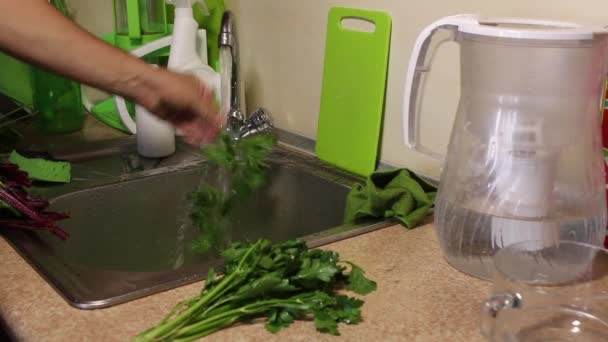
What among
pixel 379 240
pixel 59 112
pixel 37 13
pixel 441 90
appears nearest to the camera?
pixel 37 13

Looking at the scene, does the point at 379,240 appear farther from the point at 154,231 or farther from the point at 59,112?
the point at 59,112

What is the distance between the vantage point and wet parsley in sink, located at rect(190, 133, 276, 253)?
125 cm

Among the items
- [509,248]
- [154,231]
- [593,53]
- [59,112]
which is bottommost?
[154,231]

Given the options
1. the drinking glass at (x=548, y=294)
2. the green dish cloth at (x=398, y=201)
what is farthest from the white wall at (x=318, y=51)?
the drinking glass at (x=548, y=294)

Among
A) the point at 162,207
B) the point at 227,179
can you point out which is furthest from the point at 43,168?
the point at 227,179

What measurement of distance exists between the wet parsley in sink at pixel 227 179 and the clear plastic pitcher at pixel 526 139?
0.55m

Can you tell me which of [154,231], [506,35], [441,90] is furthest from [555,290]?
[154,231]

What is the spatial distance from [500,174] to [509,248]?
0.27ft

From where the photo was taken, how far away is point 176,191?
1275mm

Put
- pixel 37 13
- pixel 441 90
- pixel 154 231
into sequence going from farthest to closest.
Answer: pixel 154 231, pixel 441 90, pixel 37 13

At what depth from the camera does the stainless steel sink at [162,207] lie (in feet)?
3.69

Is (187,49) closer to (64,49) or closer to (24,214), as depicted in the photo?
(24,214)

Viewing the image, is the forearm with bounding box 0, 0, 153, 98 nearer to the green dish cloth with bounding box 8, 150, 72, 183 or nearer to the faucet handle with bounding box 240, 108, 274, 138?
the green dish cloth with bounding box 8, 150, 72, 183

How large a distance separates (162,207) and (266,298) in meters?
0.61
